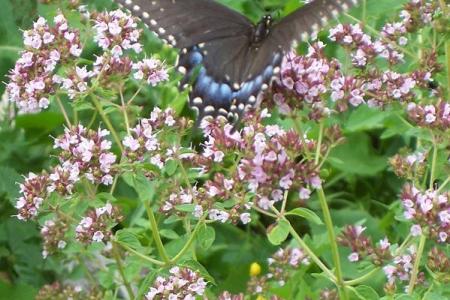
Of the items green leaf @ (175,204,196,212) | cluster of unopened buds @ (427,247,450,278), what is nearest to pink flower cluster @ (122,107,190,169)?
green leaf @ (175,204,196,212)

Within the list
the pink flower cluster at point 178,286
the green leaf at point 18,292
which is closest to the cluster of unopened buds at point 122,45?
the pink flower cluster at point 178,286

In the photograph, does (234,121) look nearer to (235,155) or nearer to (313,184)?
(235,155)

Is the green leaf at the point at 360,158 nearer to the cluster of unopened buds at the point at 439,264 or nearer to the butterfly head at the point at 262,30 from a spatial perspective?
the butterfly head at the point at 262,30

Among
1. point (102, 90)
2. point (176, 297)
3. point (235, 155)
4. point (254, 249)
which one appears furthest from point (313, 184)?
point (254, 249)

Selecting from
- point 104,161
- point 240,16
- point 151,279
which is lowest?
point 151,279

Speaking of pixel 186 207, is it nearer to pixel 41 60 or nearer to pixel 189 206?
pixel 189 206

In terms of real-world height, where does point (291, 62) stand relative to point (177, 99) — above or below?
above

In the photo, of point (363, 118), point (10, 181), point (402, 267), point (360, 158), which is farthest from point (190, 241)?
point (360, 158)
